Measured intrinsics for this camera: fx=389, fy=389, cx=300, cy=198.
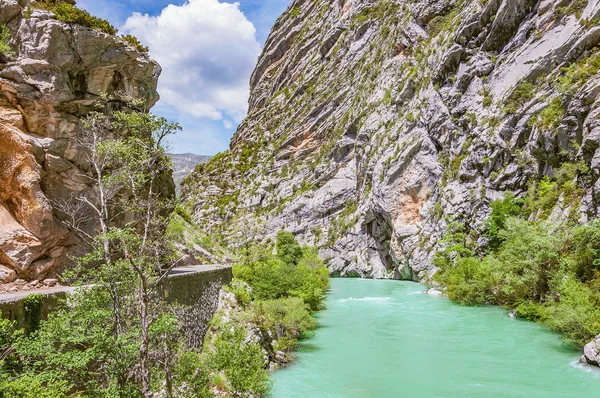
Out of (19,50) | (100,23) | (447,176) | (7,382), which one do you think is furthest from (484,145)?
(7,382)

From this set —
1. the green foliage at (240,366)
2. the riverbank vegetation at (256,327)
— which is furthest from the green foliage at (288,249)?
the green foliage at (240,366)

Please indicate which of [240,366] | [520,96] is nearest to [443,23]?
[520,96]

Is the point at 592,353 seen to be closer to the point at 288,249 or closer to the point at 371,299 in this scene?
the point at 371,299

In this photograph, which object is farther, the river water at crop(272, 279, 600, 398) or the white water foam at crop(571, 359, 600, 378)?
the white water foam at crop(571, 359, 600, 378)

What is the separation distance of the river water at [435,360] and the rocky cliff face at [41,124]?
32.5 feet

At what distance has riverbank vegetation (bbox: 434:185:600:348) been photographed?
17.7 metres

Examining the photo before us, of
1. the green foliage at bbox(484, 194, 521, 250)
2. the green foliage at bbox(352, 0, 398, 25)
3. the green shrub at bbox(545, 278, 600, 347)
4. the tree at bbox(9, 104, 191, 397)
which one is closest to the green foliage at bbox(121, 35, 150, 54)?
the tree at bbox(9, 104, 191, 397)

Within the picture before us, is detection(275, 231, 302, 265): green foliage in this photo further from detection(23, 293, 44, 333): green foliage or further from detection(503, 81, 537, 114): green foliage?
detection(23, 293, 44, 333): green foliage

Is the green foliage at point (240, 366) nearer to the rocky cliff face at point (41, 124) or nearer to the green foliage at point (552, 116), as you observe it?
the rocky cliff face at point (41, 124)

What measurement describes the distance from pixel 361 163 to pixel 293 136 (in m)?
25.1

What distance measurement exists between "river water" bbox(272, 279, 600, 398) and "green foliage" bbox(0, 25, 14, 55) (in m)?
15.7

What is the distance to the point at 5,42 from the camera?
1435 centimetres

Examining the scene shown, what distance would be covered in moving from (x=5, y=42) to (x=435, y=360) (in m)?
21.3

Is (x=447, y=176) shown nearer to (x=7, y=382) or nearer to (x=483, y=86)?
(x=483, y=86)
